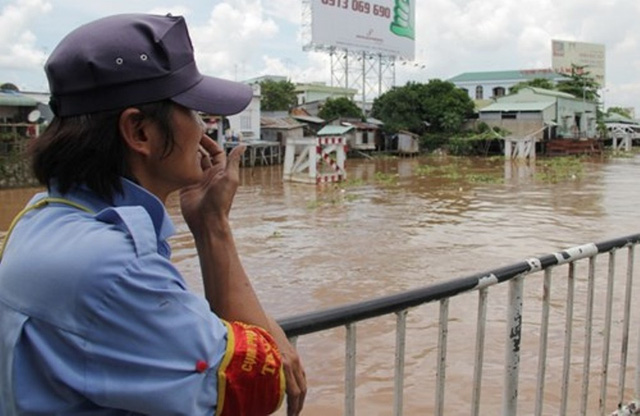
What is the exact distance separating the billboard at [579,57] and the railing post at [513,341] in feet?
227

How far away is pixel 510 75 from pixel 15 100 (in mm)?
52049

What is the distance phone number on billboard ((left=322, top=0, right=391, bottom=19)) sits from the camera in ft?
143

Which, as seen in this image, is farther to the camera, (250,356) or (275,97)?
(275,97)

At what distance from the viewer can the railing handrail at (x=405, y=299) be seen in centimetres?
161

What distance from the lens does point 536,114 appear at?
42188 millimetres

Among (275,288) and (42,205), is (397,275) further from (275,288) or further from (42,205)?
(42,205)

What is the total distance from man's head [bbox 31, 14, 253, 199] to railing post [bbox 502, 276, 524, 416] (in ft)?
5.04

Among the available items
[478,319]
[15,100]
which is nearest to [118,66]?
[478,319]

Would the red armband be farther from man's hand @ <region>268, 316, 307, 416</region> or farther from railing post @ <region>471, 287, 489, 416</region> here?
railing post @ <region>471, 287, 489, 416</region>

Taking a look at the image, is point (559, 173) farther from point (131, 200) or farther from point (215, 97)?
point (131, 200)

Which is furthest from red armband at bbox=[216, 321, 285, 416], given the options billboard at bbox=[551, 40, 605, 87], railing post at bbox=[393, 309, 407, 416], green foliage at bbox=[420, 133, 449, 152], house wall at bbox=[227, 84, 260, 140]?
billboard at bbox=[551, 40, 605, 87]

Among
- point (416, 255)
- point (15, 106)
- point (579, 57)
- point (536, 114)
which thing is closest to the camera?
point (416, 255)

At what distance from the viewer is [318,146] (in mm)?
20359

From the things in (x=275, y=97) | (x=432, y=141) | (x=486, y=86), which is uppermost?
(x=486, y=86)
